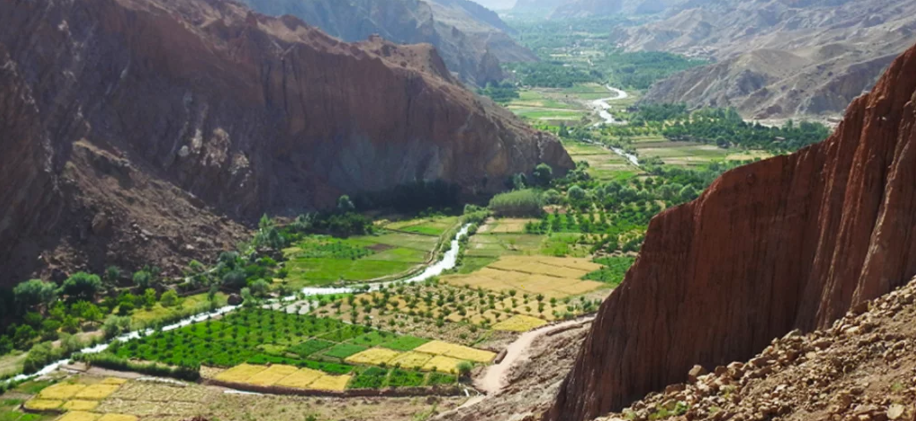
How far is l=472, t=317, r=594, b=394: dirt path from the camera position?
5062 cm

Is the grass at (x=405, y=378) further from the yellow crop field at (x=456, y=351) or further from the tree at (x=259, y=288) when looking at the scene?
the tree at (x=259, y=288)

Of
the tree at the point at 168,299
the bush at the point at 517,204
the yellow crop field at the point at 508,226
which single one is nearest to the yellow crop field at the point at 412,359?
the tree at the point at 168,299

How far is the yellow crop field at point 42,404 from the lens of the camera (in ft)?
169

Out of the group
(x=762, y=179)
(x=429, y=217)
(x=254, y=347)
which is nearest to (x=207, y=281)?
(x=254, y=347)

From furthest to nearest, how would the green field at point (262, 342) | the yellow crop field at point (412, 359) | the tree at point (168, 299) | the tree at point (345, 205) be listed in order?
the tree at point (345, 205) < the tree at point (168, 299) < the green field at point (262, 342) < the yellow crop field at point (412, 359)

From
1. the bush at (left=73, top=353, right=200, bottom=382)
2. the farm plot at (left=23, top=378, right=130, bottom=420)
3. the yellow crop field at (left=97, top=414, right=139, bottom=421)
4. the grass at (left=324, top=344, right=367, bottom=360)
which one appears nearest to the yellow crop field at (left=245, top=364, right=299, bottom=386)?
the grass at (left=324, top=344, right=367, bottom=360)

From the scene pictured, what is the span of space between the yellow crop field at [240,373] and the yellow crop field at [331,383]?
163 inches

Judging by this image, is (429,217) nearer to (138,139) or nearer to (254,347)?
→ (138,139)

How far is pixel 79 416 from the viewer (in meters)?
50.2

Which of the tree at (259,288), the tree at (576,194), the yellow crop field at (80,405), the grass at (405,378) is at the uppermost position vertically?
the tree at (576,194)

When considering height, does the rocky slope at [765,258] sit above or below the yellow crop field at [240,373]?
above

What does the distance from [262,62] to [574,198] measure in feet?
129

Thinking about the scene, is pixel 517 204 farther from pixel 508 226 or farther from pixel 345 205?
pixel 345 205

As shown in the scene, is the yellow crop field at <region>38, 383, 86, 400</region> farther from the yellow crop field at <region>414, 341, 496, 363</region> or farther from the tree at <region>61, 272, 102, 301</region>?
the yellow crop field at <region>414, 341, 496, 363</region>
